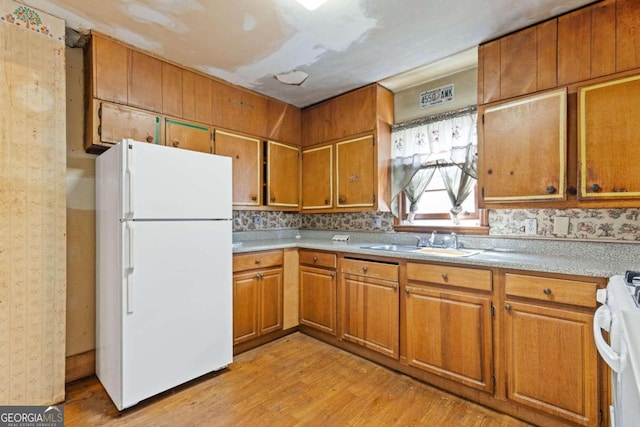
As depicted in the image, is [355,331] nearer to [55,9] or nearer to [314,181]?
[314,181]

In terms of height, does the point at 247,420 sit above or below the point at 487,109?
below

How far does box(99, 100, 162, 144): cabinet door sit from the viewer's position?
84.9 inches

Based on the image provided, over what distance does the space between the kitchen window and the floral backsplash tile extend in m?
0.17

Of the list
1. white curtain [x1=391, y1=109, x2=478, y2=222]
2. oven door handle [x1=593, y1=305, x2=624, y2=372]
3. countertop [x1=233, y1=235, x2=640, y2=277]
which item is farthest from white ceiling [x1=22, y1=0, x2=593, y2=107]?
oven door handle [x1=593, y1=305, x2=624, y2=372]

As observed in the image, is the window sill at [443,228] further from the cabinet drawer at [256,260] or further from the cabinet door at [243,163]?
the cabinet door at [243,163]

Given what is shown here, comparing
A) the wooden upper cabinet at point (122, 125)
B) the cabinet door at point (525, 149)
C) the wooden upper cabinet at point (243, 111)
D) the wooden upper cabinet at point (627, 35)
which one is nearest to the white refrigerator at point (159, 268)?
the wooden upper cabinet at point (122, 125)

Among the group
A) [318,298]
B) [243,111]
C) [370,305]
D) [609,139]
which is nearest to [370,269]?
[370,305]

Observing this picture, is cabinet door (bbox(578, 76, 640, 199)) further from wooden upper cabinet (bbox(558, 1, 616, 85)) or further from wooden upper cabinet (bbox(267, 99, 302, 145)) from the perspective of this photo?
wooden upper cabinet (bbox(267, 99, 302, 145))

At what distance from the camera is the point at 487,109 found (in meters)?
2.17

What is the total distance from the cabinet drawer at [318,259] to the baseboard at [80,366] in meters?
1.82

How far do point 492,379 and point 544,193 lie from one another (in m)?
1.20

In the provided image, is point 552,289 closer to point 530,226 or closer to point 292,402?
point 530,226

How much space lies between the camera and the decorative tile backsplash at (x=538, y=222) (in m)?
1.89

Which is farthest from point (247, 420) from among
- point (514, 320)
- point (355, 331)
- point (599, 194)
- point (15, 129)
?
point (599, 194)
